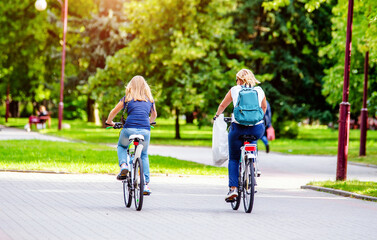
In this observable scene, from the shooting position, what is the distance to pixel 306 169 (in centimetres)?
1930

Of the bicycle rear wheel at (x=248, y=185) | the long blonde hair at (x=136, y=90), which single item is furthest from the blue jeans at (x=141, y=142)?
the bicycle rear wheel at (x=248, y=185)

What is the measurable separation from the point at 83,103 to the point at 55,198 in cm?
6207

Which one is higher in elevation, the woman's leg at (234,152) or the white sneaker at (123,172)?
the woman's leg at (234,152)

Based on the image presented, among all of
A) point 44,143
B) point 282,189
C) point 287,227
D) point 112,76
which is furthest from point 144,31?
point 287,227

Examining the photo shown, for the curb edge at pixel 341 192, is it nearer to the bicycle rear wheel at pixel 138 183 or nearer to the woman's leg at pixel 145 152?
the woman's leg at pixel 145 152

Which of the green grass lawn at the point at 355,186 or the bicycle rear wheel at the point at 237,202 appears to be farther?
the green grass lawn at the point at 355,186

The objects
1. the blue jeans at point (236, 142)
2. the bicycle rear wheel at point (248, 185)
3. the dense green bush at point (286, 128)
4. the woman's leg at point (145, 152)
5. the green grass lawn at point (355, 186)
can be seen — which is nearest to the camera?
the bicycle rear wheel at point (248, 185)

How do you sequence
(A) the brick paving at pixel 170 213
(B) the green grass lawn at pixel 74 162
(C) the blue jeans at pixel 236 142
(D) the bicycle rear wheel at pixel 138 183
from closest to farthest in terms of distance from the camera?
1. (A) the brick paving at pixel 170 213
2. (D) the bicycle rear wheel at pixel 138 183
3. (C) the blue jeans at pixel 236 142
4. (B) the green grass lawn at pixel 74 162

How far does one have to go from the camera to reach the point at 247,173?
988 centimetres

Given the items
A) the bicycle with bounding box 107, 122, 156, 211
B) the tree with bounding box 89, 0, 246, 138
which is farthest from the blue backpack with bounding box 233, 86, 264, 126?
the tree with bounding box 89, 0, 246, 138

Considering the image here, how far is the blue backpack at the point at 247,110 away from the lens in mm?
9961

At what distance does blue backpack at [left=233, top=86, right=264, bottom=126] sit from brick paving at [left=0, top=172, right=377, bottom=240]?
1172mm

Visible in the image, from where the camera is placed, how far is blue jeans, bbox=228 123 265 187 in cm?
1012

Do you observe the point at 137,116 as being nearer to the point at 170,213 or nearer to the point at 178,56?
the point at 170,213
